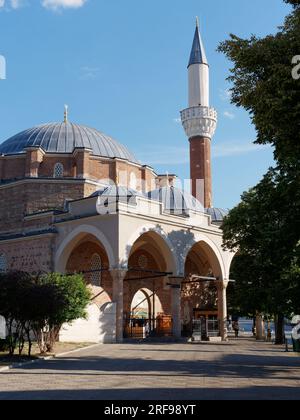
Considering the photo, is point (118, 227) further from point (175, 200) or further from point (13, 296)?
point (13, 296)

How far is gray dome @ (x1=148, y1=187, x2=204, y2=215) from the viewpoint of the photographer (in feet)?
96.0

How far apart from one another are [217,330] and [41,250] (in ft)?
35.5

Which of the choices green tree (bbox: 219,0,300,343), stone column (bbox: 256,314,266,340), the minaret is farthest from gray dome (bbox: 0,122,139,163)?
green tree (bbox: 219,0,300,343)

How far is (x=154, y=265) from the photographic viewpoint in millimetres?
30375

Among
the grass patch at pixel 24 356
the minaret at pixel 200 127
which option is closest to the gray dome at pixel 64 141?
the minaret at pixel 200 127

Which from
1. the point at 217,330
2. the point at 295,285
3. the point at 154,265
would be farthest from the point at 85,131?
the point at 295,285

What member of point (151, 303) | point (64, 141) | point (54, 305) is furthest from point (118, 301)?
point (64, 141)

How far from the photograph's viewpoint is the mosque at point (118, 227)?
2388 centimetres

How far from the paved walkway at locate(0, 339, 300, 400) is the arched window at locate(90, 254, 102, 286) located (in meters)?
13.1

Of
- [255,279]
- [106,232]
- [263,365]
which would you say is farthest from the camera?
[106,232]

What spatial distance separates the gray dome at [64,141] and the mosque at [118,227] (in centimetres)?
8

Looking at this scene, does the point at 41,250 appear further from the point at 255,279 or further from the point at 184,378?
the point at 184,378

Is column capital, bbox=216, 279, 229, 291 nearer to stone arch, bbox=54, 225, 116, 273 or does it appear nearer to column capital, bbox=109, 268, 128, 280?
stone arch, bbox=54, 225, 116, 273

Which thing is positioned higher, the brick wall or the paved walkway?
the brick wall
